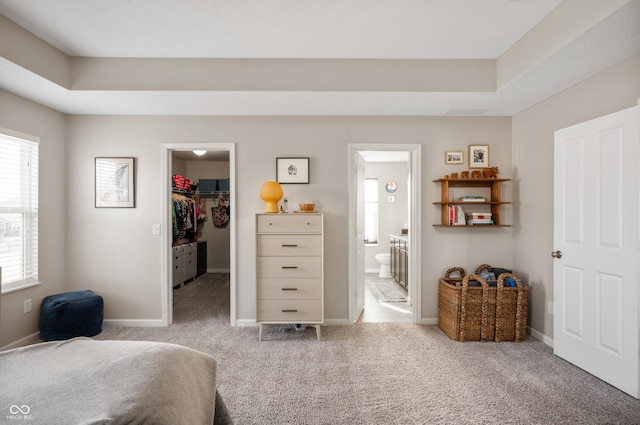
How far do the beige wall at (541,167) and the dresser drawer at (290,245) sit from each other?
2.19m

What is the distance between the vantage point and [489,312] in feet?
10.7

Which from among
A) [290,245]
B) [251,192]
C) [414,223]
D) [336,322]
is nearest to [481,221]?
[414,223]

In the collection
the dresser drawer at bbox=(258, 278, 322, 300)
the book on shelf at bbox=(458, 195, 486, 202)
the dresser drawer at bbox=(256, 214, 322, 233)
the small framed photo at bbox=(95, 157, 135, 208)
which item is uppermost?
the small framed photo at bbox=(95, 157, 135, 208)

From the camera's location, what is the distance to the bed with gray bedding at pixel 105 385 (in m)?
1.05

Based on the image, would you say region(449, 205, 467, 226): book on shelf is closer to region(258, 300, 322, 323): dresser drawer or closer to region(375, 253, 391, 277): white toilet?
region(258, 300, 322, 323): dresser drawer

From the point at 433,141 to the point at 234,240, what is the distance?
8.22 feet

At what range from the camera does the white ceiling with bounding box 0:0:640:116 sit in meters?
2.22

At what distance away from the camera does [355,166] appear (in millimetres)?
3807

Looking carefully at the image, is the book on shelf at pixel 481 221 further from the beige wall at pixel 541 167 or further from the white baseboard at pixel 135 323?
the white baseboard at pixel 135 323

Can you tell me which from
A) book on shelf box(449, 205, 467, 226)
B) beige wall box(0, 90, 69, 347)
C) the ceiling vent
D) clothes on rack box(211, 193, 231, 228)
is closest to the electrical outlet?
beige wall box(0, 90, 69, 347)

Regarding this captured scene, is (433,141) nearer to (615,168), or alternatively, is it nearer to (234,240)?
(615,168)

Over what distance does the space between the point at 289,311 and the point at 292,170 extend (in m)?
1.51

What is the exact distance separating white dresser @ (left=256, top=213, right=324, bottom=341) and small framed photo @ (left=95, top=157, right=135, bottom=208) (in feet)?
5.34

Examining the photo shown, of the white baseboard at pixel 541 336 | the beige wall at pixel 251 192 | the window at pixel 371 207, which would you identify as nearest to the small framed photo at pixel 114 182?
the beige wall at pixel 251 192
